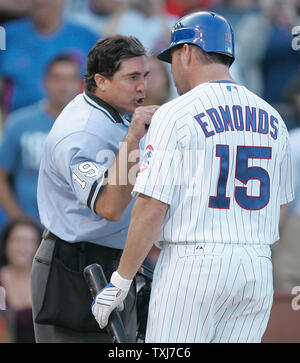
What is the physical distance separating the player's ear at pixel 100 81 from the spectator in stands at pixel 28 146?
2.61m

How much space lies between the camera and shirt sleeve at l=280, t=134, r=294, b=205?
3753 millimetres

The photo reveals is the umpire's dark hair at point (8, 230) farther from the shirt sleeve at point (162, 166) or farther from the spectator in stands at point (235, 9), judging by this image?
the spectator in stands at point (235, 9)

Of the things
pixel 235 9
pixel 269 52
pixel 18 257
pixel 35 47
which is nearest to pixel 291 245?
pixel 18 257

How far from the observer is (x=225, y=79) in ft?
12.0

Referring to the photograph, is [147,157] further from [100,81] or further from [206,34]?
[100,81]

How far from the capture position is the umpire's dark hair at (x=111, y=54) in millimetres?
4129

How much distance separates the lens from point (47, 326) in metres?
4.16

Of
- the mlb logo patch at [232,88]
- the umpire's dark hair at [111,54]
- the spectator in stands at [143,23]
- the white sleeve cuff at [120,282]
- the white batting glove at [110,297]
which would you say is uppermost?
the spectator in stands at [143,23]

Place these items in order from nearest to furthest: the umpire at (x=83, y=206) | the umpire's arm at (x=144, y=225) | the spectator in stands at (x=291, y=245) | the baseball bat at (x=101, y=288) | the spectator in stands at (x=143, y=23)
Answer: the umpire's arm at (x=144, y=225) < the baseball bat at (x=101, y=288) < the umpire at (x=83, y=206) < the spectator in stands at (x=291, y=245) < the spectator in stands at (x=143, y=23)

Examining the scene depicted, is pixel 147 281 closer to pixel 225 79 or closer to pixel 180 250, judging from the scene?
pixel 180 250

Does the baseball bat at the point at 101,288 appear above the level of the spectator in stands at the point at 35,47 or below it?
below

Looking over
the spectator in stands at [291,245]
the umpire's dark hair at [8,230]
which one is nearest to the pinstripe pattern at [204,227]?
the umpire's dark hair at [8,230]

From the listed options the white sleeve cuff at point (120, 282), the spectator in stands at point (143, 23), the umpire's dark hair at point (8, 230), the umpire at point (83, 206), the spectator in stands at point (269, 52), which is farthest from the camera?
the spectator in stands at point (269, 52)

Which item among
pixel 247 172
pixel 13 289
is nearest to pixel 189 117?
pixel 247 172
